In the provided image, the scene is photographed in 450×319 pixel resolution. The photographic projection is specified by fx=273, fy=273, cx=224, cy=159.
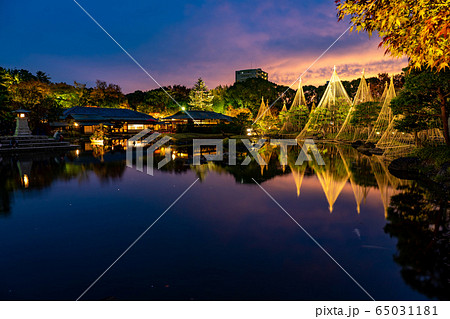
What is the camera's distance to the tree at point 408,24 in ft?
15.8

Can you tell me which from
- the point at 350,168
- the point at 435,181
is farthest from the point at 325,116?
the point at 435,181

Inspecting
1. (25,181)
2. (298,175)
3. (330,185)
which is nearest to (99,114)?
(25,181)

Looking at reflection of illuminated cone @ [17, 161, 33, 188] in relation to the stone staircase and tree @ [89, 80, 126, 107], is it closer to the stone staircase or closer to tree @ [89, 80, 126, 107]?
the stone staircase

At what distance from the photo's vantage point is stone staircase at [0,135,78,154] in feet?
88.3

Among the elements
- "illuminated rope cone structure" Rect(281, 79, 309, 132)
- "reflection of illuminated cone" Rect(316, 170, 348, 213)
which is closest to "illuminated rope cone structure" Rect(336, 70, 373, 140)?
"illuminated rope cone structure" Rect(281, 79, 309, 132)

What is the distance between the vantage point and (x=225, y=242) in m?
6.13

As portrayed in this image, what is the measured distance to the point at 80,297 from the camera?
4.15 m

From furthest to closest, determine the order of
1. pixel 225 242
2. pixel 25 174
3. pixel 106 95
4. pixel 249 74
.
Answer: pixel 249 74 < pixel 106 95 < pixel 25 174 < pixel 225 242

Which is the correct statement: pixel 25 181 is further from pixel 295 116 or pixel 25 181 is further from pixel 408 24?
pixel 295 116

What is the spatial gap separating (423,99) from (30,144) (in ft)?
112

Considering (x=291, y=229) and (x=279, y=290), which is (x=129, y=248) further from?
(x=291, y=229)

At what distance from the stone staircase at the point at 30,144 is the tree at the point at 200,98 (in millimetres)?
45927

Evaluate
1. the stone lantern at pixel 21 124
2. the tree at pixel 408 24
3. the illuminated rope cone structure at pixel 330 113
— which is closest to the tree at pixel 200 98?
the illuminated rope cone structure at pixel 330 113

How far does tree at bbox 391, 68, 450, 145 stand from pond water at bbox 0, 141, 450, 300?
545cm
